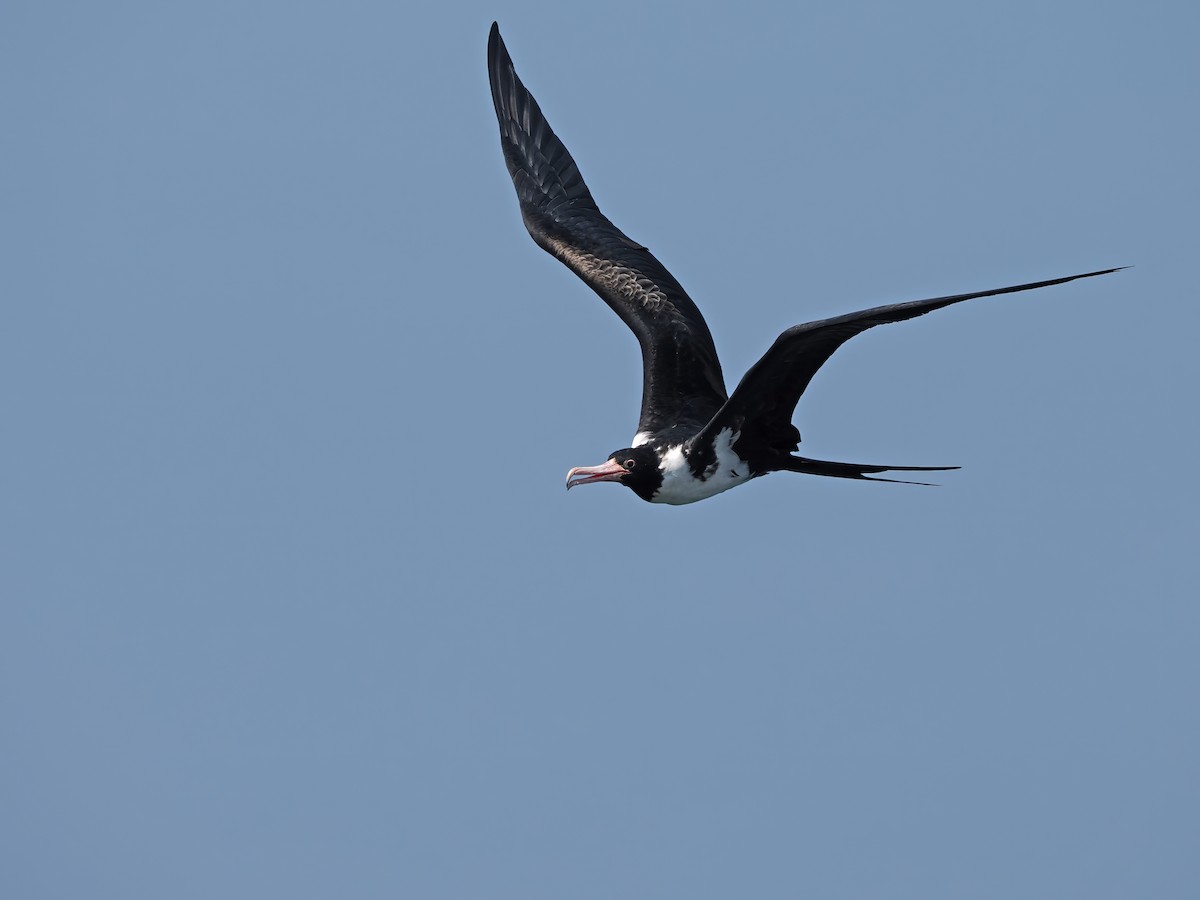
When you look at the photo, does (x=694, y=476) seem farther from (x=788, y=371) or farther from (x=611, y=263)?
(x=611, y=263)

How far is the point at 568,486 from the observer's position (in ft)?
37.4

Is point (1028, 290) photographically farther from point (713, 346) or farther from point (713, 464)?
point (713, 346)

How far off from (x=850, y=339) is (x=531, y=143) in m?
5.83

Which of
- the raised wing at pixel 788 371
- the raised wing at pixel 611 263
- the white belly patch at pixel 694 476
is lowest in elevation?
the white belly patch at pixel 694 476

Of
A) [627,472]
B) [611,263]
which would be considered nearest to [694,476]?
[627,472]

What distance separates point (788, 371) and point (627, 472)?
1628 mm

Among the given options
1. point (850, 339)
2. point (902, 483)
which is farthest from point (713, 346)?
point (850, 339)

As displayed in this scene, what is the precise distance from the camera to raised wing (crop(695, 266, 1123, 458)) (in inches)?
340

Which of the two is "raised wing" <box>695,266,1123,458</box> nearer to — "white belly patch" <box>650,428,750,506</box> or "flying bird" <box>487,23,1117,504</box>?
"flying bird" <box>487,23,1117,504</box>

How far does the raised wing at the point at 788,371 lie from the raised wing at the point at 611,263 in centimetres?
96

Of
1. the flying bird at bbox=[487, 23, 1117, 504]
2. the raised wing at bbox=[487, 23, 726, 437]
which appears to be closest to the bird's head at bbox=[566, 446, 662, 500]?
the flying bird at bbox=[487, 23, 1117, 504]

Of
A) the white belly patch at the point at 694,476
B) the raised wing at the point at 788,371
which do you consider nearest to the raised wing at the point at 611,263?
the white belly patch at the point at 694,476

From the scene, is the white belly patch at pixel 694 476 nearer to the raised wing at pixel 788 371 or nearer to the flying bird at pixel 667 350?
the flying bird at pixel 667 350

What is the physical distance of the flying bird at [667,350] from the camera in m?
10.1
